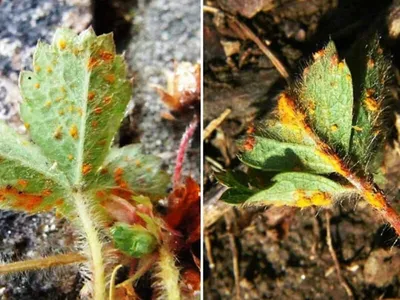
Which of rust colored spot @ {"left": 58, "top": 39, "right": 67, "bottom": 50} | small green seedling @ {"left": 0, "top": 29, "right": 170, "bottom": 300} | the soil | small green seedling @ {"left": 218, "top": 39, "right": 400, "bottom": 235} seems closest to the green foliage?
small green seedling @ {"left": 218, "top": 39, "right": 400, "bottom": 235}

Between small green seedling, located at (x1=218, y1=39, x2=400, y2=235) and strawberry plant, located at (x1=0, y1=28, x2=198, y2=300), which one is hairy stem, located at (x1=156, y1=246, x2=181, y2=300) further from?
small green seedling, located at (x1=218, y1=39, x2=400, y2=235)

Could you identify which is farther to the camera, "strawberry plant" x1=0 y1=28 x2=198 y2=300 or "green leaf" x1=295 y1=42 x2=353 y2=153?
"green leaf" x1=295 y1=42 x2=353 y2=153

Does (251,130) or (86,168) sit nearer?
(86,168)

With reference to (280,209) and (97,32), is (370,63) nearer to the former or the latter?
(280,209)

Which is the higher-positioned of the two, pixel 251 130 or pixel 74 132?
pixel 74 132

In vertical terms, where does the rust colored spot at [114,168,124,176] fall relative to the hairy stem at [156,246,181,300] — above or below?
above

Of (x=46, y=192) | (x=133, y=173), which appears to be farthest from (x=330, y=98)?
(x=46, y=192)

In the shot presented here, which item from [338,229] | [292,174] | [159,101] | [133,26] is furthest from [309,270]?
[133,26]
